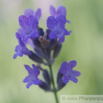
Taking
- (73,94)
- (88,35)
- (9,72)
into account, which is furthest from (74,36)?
(9,72)

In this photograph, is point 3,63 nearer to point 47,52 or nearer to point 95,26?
point 47,52

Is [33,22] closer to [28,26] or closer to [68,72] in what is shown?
[28,26]

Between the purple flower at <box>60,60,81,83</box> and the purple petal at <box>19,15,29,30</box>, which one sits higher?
the purple petal at <box>19,15,29,30</box>

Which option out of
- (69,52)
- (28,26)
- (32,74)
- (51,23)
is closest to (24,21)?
(28,26)

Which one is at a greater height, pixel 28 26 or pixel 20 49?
pixel 28 26

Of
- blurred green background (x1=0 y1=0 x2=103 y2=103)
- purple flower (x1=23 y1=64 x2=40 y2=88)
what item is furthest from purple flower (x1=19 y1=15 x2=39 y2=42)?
blurred green background (x1=0 y1=0 x2=103 y2=103)

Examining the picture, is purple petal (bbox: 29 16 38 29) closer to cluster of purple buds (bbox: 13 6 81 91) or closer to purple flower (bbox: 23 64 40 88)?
cluster of purple buds (bbox: 13 6 81 91)

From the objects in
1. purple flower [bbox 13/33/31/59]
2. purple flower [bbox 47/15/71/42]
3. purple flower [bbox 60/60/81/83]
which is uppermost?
purple flower [bbox 47/15/71/42]
